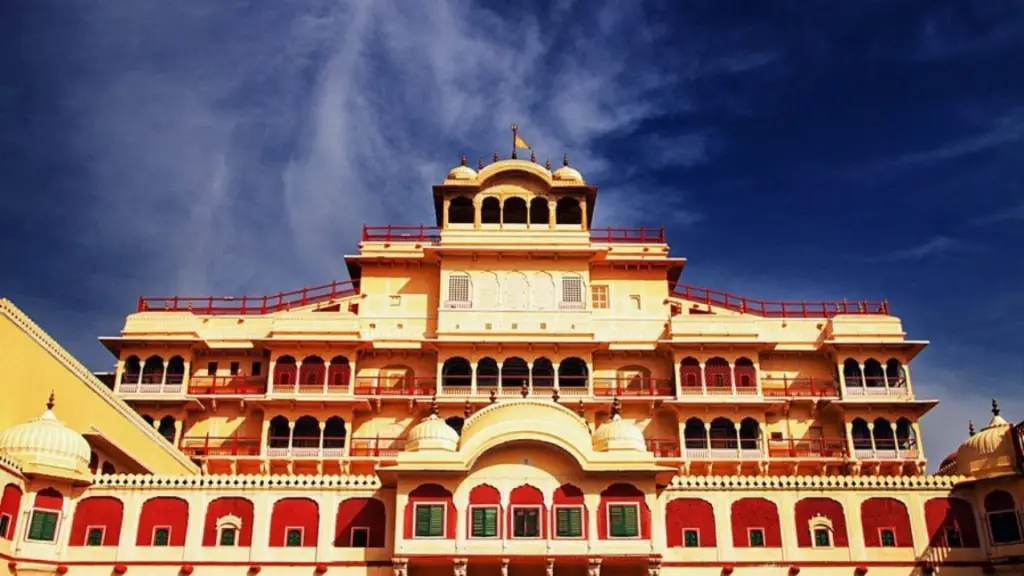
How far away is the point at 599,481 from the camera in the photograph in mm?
31812

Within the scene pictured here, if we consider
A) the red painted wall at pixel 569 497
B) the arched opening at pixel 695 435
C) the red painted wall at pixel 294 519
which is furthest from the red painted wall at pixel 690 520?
the red painted wall at pixel 294 519

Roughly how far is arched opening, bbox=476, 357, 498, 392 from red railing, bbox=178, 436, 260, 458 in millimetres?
10108

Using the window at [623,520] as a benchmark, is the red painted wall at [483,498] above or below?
above

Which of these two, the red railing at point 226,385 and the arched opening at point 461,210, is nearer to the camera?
the red railing at point 226,385

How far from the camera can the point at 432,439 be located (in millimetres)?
32344

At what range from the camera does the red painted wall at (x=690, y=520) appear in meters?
32.6

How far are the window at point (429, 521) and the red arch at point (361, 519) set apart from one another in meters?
1.72

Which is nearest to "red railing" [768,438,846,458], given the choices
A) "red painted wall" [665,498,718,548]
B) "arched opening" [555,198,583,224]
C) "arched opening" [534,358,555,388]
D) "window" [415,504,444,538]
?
"arched opening" [534,358,555,388]

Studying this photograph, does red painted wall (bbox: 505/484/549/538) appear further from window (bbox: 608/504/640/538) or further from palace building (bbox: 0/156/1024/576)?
window (bbox: 608/504/640/538)

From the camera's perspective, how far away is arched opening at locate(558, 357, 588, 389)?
44.0m

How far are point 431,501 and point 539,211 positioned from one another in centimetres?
2025

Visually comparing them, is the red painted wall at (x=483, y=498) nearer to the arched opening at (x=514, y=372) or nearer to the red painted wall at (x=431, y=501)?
the red painted wall at (x=431, y=501)

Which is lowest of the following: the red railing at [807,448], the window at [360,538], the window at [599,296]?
the window at [360,538]

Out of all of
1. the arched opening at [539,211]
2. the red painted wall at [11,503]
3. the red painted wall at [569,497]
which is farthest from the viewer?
the arched opening at [539,211]
